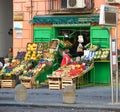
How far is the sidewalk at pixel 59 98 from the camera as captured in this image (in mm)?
16450

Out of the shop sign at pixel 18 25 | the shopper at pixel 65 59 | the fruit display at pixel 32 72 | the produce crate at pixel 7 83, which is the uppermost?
the shop sign at pixel 18 25

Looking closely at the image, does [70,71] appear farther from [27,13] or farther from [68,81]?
[27,13]

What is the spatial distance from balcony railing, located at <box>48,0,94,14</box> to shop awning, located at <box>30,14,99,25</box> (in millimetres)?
225

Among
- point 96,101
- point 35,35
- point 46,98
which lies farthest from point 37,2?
point 96,101

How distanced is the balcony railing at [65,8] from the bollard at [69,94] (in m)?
7.44

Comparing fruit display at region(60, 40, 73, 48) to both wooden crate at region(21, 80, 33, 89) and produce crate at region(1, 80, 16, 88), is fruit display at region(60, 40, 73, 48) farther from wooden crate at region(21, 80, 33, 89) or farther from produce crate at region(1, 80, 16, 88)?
produce crate at region(1, 80, 16, 88)

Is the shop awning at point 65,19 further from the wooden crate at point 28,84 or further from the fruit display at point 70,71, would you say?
the wooden crate at point 28,84

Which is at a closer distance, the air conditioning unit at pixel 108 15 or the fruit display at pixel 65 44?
the air conditioning unit at pixel 108 15

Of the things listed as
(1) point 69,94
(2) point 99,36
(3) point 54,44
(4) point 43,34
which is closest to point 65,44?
(3) point 54,44

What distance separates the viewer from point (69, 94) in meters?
16.6

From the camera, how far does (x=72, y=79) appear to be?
2112 cm

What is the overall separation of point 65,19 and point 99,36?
1.83 m

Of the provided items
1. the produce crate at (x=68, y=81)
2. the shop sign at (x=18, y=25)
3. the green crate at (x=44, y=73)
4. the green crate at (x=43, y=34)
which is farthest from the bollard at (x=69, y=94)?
the shop sign at (x=18, y=25)

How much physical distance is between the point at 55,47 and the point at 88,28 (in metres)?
1.95
